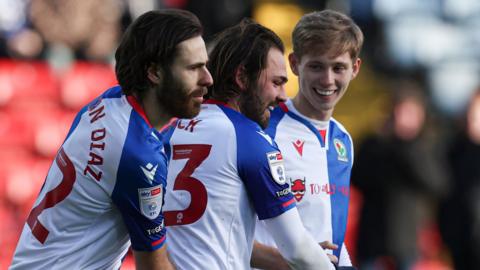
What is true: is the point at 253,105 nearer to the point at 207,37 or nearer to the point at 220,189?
the point at 220,189

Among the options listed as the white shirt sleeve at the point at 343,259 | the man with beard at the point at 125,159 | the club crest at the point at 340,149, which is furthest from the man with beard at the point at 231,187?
the club crest at the point at 340,149

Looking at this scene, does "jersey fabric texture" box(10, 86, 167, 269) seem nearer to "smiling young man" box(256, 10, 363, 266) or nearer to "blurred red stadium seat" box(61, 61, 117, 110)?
"smiling young man" box(256, 10, 363, 266)

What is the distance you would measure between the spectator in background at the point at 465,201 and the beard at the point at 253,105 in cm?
577

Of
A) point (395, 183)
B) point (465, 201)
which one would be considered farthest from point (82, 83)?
point (465, 201)

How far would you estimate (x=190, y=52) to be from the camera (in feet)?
16.8

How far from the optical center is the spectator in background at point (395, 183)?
35.6ft

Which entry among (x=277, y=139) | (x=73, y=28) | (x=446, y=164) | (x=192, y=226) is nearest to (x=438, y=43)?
(x=446, y=164)

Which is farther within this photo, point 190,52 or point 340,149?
point 340,149

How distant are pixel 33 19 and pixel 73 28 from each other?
390 millimetres

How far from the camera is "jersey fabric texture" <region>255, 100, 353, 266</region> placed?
6.02 meters

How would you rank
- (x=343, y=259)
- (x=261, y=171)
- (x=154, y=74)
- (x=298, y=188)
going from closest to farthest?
(x=154, y=74) < (x=261, y=171) < (x=298, y=188) < (x=343, y=259)

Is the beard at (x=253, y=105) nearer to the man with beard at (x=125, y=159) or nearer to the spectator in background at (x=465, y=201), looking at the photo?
the man with beard at (x=125, y=159)

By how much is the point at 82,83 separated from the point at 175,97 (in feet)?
21.9

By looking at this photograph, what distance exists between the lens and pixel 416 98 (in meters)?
11.1
